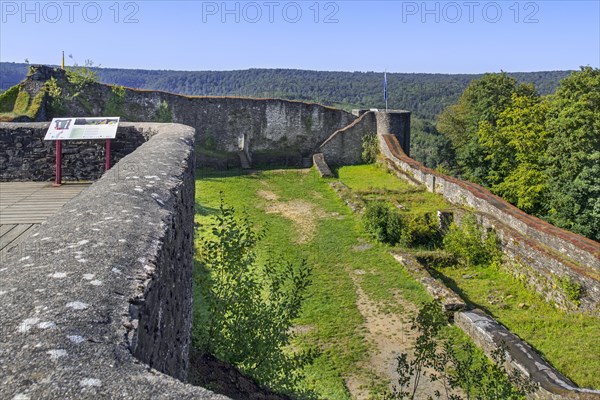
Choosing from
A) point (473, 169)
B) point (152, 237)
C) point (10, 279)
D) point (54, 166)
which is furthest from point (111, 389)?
point (473, 169)

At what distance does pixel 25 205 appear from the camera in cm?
582

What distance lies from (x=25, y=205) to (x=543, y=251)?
10.6 metres

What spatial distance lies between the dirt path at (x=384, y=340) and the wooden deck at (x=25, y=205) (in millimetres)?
4661

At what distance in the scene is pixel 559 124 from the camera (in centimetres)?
2288

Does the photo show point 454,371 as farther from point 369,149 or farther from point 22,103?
point 369,149

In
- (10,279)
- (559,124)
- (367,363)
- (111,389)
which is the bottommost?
(367,363)

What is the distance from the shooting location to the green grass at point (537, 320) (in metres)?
8.73

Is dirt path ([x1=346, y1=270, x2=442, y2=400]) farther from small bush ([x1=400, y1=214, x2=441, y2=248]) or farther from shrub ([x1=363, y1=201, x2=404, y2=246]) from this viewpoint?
small bush ([x1=400, y1=214, x2=441, y2=248])

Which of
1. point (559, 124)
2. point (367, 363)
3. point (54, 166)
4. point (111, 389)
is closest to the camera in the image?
point (111, 389)

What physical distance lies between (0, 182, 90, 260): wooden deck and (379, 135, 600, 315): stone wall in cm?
950

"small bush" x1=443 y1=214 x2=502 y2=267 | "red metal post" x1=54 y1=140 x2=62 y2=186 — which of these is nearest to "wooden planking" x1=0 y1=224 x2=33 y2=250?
"red metal post" x1=54 y1=140 x2=62 y2=186

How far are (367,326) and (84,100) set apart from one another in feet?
54.0

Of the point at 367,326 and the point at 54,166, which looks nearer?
the point at 54,166

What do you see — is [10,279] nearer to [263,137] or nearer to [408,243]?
[408,243]
